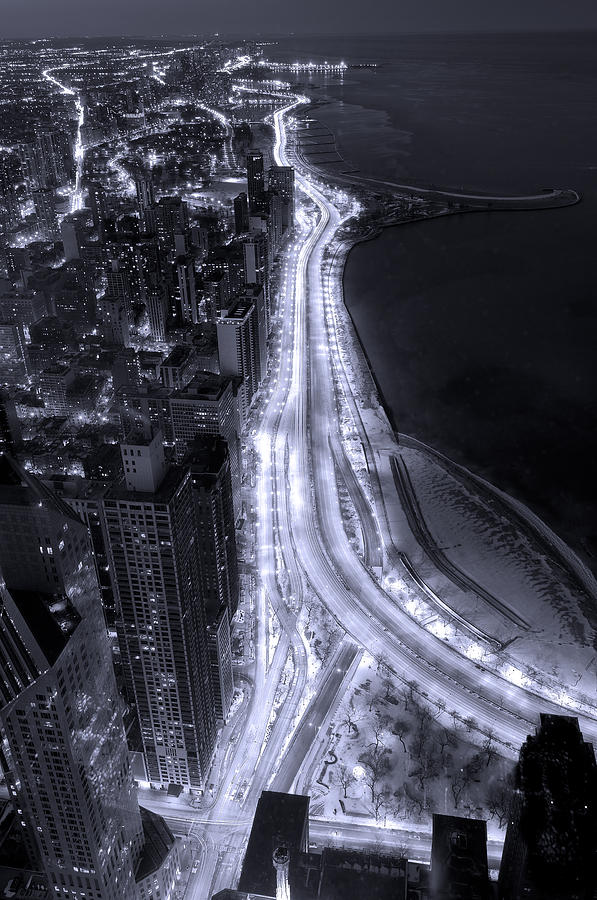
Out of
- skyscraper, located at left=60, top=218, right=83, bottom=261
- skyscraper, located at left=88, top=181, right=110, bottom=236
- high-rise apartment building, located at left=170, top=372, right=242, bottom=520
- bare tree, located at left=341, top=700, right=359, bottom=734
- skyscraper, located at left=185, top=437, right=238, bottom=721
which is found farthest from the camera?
skyscraper, located at left=88, top=181, right=110, bottom=236

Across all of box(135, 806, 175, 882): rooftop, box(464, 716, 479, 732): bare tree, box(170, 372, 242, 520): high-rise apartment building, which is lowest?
box(464, 716, 479, 732): bare tree

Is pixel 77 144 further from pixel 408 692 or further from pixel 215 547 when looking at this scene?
pixel 408 692

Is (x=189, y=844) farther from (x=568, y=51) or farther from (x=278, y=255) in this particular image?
(x=568, y=51)

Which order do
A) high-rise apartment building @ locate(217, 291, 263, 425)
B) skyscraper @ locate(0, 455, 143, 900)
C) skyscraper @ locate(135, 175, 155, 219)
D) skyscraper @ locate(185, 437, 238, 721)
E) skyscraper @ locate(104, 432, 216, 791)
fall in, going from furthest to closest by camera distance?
skyscraper @ locate(135, 175, 155, 219), high-rise apartment building @ locate(217, 291, 263, 425), skyscraper @ locate(185, 437, 238, 721), skyscraper @ locate(104, 432, 216, 791), skyscraper @ locate(0, 455, 143, 900)

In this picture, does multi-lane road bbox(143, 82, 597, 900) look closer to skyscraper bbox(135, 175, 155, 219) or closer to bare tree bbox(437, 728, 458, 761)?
bare tree bbox(437, 728, 458, 761)

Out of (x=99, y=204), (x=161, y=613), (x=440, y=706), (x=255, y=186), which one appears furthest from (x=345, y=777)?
(x=99, y=204)

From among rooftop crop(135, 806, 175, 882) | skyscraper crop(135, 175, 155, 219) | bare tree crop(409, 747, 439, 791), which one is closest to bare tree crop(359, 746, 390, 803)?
bare tree crop(409, 747, 439, 791)

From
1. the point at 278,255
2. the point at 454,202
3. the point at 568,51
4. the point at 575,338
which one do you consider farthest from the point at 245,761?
the point at 568,51

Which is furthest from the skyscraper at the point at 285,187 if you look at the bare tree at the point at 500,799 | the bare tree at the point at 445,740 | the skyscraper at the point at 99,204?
the bare tree at the point at 500,799
